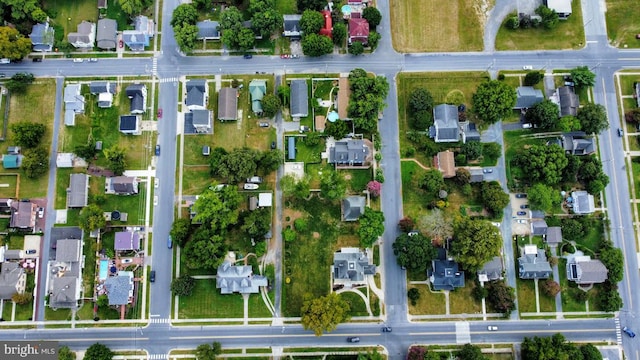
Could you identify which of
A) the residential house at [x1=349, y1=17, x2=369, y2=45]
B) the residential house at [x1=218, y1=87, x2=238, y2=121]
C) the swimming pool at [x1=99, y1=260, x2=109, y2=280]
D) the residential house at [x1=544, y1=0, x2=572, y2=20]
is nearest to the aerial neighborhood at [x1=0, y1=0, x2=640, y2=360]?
the residential house at [x1=349, y1=17, x2=369, y2=45]

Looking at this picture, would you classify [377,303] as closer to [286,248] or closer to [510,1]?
[286,248]

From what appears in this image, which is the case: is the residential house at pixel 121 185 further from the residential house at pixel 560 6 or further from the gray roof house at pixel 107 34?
the residential house at pixel 560 6

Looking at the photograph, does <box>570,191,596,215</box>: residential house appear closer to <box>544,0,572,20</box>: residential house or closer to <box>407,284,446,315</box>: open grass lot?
<box>407,284,446,315</box>: open grass lot

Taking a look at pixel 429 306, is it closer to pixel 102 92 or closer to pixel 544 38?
pixel 544 38

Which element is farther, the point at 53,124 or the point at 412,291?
the point at 53,124

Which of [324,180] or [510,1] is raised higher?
[510,1]

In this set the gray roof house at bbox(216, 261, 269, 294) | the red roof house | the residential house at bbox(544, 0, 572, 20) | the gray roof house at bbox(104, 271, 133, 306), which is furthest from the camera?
the residential house at bbox(544, 0, 572, 20)

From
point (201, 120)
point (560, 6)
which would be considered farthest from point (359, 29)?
point (560, 6)

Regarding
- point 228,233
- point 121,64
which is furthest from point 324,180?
point 121,64
